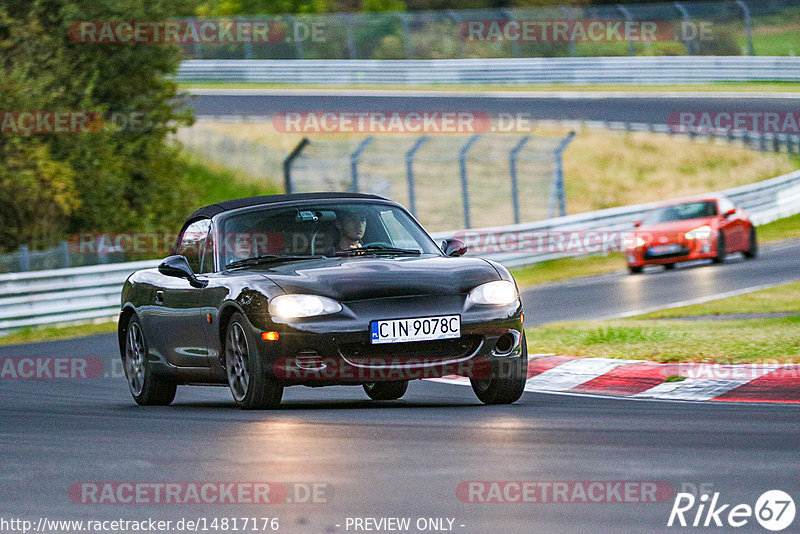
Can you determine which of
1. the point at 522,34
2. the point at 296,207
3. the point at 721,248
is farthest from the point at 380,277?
the point at 522,34

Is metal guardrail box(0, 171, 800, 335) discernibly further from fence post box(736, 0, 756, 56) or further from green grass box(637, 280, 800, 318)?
fence post box(736, 0, 756, 56)

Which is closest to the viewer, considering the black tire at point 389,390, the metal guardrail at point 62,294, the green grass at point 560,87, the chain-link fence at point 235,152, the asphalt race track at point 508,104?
the black tire at point 389,390

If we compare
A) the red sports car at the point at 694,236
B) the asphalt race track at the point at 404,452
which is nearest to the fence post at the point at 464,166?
the red sports car at the point at 694,236

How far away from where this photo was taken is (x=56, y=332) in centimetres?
2131

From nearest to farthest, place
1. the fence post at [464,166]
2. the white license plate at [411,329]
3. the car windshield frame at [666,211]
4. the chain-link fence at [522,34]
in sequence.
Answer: the white license plate at [411,329], the car windshield frame at [666,211], the fence post at [464,166], the chain-link fence at [522,34]

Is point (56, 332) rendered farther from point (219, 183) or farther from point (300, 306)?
point (219, 183)

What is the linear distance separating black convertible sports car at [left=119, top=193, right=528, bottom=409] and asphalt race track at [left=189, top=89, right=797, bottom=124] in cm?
3156

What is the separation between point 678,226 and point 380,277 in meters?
15.7

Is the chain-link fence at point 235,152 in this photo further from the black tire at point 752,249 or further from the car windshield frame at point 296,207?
the car windshield frame at point 296,207

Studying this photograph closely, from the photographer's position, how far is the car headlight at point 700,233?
78.3ft

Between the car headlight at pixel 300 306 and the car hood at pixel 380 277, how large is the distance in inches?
1.7

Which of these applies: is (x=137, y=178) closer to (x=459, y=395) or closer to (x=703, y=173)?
(x=703, y=173)

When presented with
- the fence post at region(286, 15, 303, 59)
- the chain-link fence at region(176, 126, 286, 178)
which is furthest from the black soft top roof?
the fence post at region(286, 15, 303, 59)

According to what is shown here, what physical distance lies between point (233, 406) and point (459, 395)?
1.66 meters
